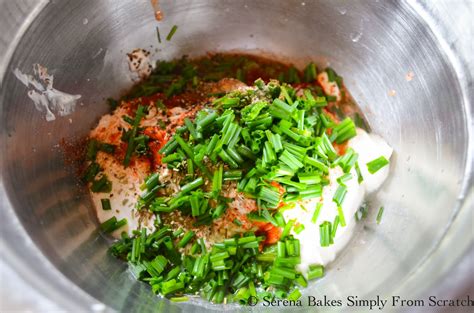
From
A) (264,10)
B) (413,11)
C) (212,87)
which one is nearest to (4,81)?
(212,87)

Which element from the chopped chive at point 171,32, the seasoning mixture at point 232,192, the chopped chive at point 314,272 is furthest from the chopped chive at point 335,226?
the chopped chive at point 171,32

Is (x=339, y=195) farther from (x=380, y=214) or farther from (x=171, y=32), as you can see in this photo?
(x=171, y=32)

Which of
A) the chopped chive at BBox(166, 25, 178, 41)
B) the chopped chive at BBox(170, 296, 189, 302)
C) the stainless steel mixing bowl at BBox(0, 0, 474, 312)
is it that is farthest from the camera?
the chopped chive at BBox(166, 25, 178, 41)

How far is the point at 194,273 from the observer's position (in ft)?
5.03

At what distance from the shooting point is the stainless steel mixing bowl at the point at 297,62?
4.49 feet

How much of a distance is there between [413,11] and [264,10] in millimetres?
578

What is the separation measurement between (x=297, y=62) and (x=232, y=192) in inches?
27.6

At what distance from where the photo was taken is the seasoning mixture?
1564 millimetres

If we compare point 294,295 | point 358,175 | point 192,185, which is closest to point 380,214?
point 358,175

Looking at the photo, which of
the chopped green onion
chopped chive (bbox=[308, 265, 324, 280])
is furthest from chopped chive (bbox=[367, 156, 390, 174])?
chopped chive (bbox=[308, 265, 324, 280])

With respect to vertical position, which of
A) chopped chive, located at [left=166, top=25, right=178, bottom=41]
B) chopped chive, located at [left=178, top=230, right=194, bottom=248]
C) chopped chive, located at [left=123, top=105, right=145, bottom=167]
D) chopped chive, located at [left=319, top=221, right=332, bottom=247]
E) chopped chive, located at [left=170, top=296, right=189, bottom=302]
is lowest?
chopped chive, located at [left=170, top=296, right=189, bottom=302]

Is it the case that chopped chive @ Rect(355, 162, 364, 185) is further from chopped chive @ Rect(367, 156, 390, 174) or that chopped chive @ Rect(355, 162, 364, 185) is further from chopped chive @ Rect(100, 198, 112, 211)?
chopped chive @ Rect(100, 198, 112, 211)

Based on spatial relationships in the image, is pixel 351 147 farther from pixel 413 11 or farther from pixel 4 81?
pixel 4 81

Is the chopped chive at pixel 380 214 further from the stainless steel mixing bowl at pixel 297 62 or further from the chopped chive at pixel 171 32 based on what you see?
the chopped chive at pixel 171 32
